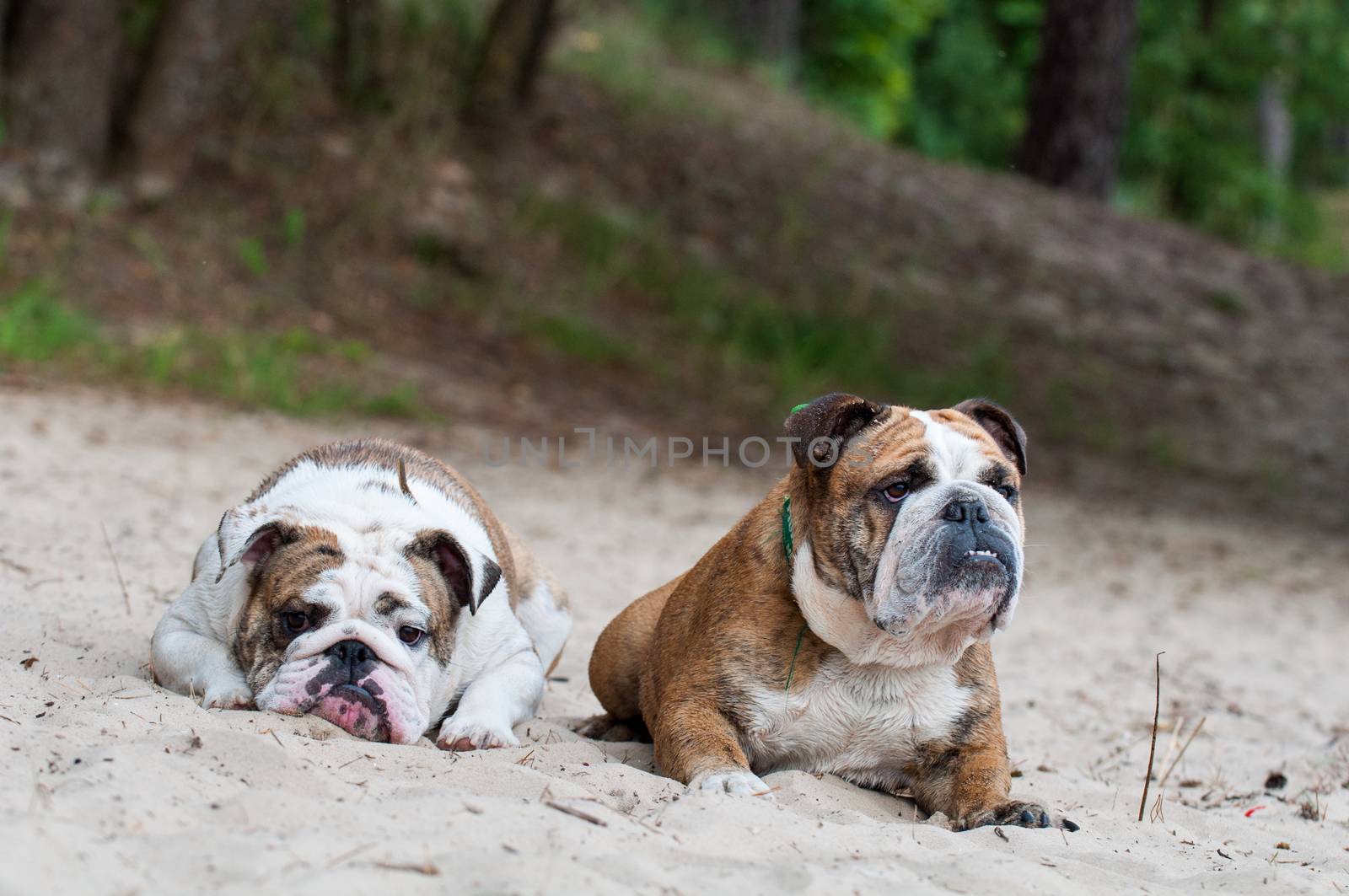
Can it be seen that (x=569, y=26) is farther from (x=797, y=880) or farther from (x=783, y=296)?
(x=797, y=880)

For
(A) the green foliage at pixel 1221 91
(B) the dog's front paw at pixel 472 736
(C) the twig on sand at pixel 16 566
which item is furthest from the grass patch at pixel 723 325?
(A) the green foliage at pixel 1221 91

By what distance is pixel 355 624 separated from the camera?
4578 mm

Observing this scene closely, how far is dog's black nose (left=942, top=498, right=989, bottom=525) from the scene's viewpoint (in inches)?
168

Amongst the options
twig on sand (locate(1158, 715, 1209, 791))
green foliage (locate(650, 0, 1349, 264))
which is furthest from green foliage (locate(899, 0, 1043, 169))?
twig on sand (locate(1158, 715, 1209, 791))

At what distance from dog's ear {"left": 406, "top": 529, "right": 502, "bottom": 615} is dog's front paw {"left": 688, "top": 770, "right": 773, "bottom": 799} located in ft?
3.50

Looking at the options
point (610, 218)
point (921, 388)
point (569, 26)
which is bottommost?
point (921, 388)

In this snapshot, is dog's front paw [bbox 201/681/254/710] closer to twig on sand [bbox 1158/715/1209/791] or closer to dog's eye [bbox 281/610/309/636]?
dog's eye [bbox 281/610/309/636]

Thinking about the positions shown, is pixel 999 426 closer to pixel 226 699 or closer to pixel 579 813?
pixel 579 813

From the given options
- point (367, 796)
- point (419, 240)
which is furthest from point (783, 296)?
point (367, 796)

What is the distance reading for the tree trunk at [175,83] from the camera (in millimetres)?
12719

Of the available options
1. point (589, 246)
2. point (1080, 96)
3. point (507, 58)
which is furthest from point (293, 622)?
point (1080, 96)

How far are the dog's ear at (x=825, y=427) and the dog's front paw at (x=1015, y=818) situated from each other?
3.91ft

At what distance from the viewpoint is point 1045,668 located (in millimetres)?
7457

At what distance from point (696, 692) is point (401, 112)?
11967 millimetres
